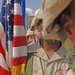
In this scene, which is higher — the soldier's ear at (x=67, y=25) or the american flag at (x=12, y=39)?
the soldier's ear at (x=67, y=25)

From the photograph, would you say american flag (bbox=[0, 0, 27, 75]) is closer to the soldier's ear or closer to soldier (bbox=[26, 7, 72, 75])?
soldier (bbox=[26, 7, 72, 75])

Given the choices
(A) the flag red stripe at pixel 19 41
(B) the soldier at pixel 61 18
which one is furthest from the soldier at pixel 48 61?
(B) the soldier at pixel 61 18

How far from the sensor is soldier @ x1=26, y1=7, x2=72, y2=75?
1805mm

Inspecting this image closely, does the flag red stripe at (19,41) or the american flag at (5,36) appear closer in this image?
the flag red stripe at (19,41)

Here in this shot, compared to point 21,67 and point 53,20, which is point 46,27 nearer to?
point 53,20

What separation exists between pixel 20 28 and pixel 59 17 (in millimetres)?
1475

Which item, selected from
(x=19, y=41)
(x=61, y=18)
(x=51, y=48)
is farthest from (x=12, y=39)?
(x=61, y=18)

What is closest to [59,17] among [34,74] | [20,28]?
[34,74]

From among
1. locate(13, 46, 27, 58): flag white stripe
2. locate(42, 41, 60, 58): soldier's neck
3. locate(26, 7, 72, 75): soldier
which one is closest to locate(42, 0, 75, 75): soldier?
locate(26, 7, 72, 75): soldier

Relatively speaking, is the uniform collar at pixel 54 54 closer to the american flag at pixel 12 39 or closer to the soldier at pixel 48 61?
the soldier at pixel 48 61

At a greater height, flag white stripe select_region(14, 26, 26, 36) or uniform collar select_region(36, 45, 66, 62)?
flag white stripe select_region(14, 26, 26, 36)

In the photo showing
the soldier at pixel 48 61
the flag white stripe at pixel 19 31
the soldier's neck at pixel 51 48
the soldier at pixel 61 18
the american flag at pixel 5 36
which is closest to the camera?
the soldier at pixel 61 18

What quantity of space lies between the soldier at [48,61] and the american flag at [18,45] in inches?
6.1

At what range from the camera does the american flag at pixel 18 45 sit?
2055 millimetres
